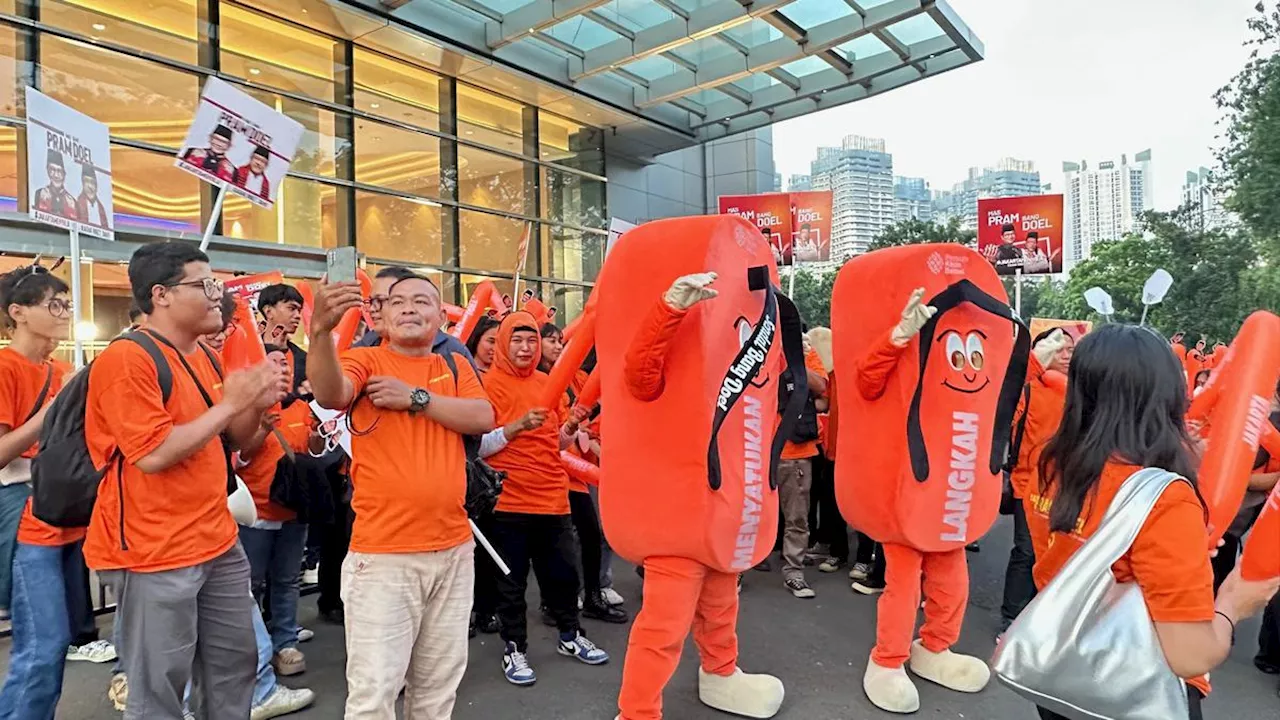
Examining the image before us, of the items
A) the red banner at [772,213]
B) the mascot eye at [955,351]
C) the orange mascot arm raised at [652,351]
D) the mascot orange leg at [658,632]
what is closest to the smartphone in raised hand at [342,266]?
the orange mascot arm raised at [652,351]

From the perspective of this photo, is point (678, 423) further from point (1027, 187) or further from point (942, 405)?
point (1027, 187)

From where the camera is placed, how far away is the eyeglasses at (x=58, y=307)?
10.8 feet

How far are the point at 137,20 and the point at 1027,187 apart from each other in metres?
44.0

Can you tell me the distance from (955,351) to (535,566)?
2291 millimetres

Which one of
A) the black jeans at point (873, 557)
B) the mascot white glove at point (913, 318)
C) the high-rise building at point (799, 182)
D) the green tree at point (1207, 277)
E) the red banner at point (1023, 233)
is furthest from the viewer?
the high-rise building at point (799, 182)

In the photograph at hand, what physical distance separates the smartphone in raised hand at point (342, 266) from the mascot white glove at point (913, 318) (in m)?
2.02

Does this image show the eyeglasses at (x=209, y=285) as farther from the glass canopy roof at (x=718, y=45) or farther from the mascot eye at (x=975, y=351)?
the glass canopy roof at (x=718, y=45)

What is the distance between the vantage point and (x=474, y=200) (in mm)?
13094

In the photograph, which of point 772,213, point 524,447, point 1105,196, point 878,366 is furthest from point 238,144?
point 1105,196

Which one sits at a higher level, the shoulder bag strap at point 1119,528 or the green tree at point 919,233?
the green tree at point 919,233

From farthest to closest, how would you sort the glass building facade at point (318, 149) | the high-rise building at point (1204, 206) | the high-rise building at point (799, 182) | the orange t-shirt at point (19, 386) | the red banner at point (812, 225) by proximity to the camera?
the high-rise building at point (799, 182)
the high-rise building at point (1204, 206)
the red banner at point (812, 225)
the glass building facade at point (318, 149)
the orange t-shirt at point (19, 386)

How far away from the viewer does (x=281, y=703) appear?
3.39 m

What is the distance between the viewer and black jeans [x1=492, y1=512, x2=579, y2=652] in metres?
3.86

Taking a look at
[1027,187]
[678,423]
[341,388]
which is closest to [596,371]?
[678,423]
